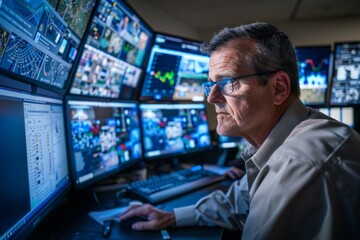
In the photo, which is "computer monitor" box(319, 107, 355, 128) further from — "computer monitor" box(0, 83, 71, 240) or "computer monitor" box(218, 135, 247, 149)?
"computer monitor" box(0, 83, 71, 240)

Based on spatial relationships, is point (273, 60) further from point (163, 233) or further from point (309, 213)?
point (163, 233)

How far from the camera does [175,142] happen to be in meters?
1.84

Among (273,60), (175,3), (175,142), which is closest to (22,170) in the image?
(273,60)

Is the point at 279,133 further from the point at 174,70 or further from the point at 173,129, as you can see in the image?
the point at 174,70

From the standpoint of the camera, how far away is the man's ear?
90 cm

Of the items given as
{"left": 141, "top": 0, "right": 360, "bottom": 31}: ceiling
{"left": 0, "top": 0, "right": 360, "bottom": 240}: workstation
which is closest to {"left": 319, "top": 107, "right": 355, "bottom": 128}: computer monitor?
{"left": 0, "top": 0, "right": 360, "bottom": 240}: workstation

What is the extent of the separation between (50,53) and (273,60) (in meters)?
0.80

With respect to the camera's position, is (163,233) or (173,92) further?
(173,92)

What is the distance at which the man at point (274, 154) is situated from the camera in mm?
595

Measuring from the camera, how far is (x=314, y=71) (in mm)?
2523

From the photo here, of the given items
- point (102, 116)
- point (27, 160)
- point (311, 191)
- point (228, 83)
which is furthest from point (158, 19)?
point (311, 191)

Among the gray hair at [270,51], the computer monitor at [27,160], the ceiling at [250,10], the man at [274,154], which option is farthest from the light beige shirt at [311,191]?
the ceiling at [250,10]

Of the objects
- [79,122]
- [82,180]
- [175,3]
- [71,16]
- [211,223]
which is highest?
[175,3]

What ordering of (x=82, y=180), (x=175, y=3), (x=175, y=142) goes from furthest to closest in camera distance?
(x=175, y=3), (x=175, y=142), (x=82, y=180)
